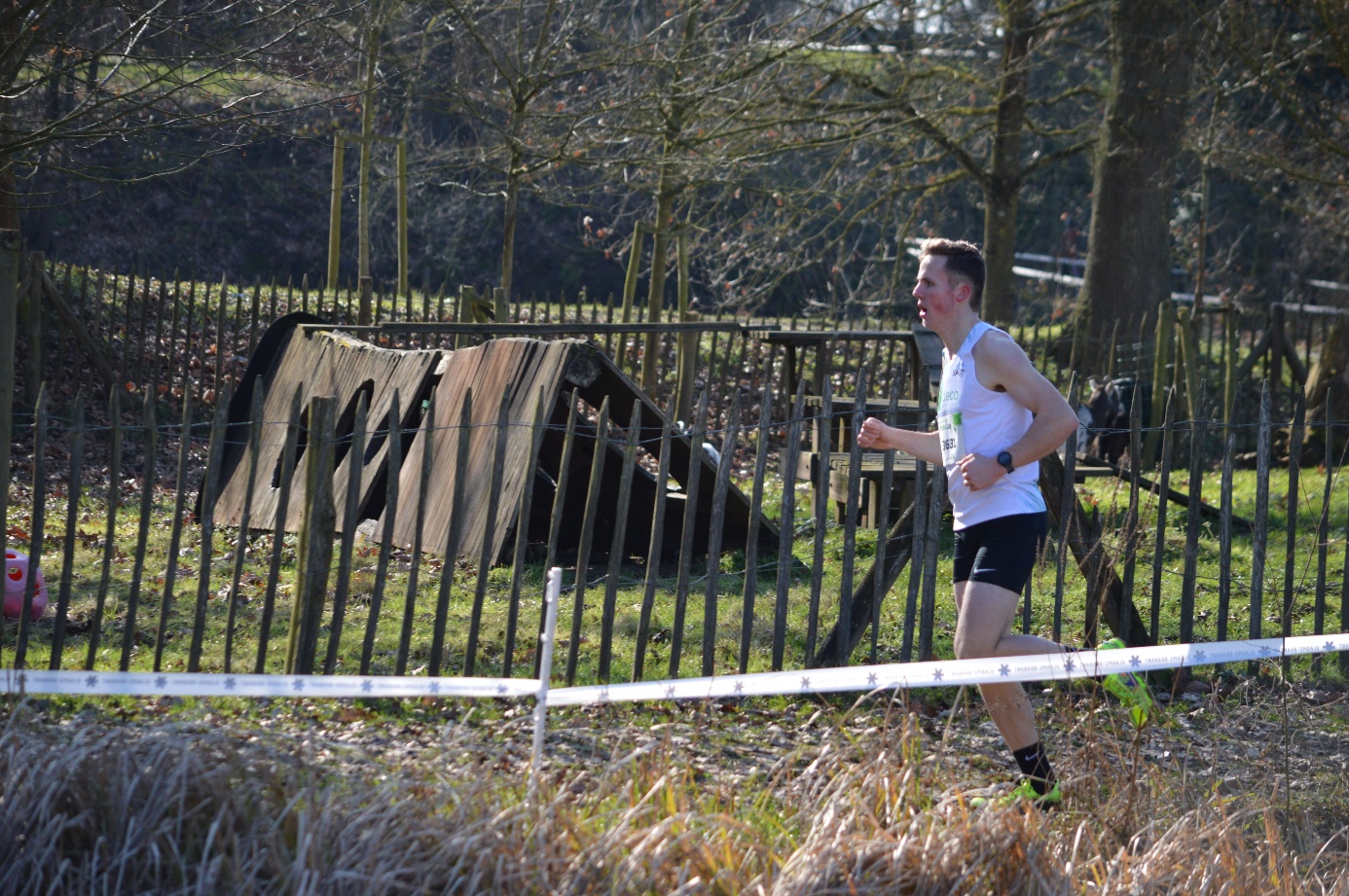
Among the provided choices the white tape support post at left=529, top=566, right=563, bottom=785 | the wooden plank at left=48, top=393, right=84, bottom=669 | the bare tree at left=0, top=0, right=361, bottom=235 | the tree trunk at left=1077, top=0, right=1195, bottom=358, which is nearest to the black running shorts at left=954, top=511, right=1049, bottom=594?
the white tape support post at left=529, top=566, right=563, bottom=785

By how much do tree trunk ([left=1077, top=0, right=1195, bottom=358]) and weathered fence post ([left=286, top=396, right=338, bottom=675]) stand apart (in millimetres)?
12276

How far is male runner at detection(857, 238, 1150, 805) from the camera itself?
4.00 m

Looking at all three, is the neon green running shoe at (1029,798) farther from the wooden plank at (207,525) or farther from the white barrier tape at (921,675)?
the wooden plank at (207,525)

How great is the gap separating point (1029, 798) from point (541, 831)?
1.61 m

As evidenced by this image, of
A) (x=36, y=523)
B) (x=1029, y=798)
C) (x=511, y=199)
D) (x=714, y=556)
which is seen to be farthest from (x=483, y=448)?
(x=511, y=199)

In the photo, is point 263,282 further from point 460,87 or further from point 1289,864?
point 1289,864

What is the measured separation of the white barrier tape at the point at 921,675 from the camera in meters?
3.94

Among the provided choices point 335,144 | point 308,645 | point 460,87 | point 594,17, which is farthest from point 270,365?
point 335,144

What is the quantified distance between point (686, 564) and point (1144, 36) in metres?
12.0

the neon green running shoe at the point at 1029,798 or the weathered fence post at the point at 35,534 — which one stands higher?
the weathered fence post at the point at 35,534

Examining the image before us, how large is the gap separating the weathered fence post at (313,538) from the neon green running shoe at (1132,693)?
304 centimetres

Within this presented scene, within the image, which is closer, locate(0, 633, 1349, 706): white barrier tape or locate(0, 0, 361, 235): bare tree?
locate(0, 633, 1349, 706): white barrier tape

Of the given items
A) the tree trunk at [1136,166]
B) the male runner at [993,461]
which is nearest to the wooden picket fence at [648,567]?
the male runner at [993,461]

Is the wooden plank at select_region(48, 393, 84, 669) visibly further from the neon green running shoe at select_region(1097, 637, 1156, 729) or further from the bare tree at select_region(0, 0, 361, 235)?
the neon green running shoe at select_region(1097, 637, 1156, 729)
